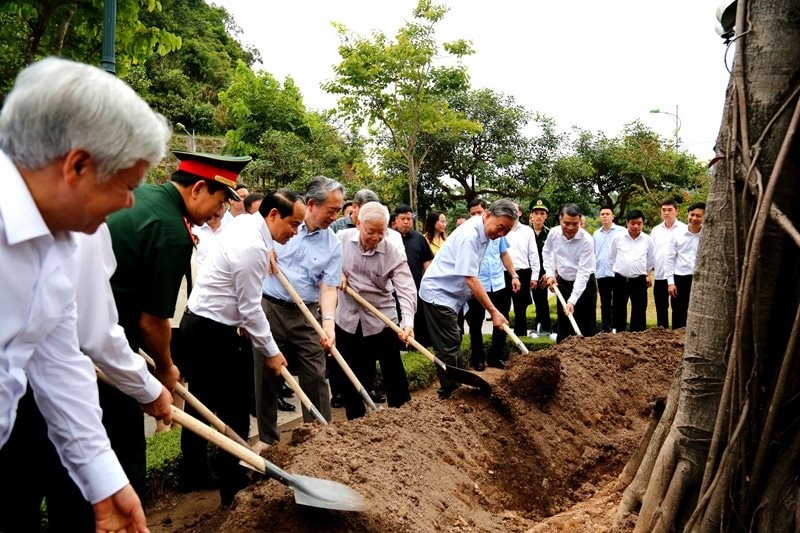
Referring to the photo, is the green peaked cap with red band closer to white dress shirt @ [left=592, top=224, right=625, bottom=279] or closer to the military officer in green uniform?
the military officer in green uniform

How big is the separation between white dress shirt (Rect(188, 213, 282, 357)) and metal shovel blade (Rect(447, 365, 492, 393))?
6.64ft

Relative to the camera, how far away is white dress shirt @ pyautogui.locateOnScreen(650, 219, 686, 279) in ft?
33.8

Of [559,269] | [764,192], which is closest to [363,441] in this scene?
[764,192]

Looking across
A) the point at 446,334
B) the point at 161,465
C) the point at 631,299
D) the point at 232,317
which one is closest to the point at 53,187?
the point at 232,317

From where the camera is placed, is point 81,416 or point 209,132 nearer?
point 81,416

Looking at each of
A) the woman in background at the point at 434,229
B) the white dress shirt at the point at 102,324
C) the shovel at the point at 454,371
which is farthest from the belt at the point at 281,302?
the woman in background at the point at 434,229

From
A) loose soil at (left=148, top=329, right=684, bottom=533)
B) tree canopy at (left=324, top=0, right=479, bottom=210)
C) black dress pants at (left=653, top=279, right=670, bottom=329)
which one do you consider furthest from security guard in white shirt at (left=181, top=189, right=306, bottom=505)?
tree canopy at (left=324, top=0, right=479, bottom=210)

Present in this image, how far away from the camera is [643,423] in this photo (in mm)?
6148

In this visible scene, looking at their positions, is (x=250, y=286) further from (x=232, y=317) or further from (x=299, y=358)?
(x=299, y=358)

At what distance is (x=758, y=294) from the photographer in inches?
98.6

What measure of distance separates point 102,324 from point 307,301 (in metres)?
3.50

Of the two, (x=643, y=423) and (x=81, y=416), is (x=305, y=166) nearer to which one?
(x=643, y=423)

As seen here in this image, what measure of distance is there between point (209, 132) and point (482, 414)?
112ft

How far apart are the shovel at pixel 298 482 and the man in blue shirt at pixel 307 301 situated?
1.91 m
